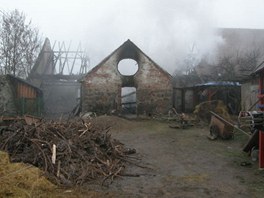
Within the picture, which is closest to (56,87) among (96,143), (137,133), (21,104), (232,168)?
(21,104)

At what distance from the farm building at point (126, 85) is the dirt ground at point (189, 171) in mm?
9580

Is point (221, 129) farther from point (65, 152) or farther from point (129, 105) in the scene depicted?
point (129, 105)

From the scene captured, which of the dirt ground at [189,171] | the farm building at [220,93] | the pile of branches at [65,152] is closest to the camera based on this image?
the dirt ground at [189,171]

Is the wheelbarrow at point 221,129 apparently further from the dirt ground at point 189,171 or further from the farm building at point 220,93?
the farm building at point 220,93

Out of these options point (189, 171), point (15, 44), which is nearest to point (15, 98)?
point (15, 44)

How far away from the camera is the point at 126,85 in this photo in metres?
25.5

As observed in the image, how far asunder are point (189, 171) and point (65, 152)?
3344mm

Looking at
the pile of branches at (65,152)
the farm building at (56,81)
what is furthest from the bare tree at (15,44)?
the pile of branches at (65,152)

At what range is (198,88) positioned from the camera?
88.8 feet

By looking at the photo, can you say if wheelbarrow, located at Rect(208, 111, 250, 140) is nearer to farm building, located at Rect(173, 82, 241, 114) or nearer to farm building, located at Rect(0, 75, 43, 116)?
farm building, located at Rect(173, 82, 241, 114)

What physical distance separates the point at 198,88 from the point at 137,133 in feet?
37.2

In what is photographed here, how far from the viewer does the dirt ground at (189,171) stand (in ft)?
23.5

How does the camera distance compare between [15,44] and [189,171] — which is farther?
[15,44]

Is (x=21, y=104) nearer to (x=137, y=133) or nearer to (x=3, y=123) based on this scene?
(x=137, y=133)
